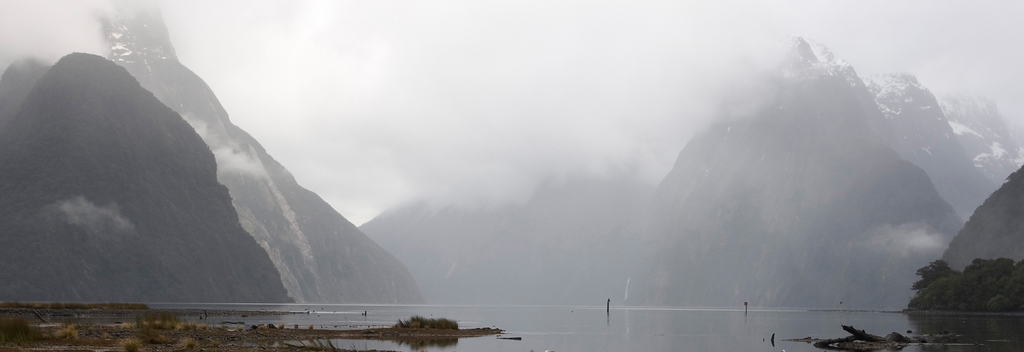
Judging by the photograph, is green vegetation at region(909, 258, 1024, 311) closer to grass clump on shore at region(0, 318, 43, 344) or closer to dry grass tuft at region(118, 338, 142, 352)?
dry grass tuft at region(118, 338, 142, 352)

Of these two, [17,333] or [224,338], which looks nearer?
[17,333]

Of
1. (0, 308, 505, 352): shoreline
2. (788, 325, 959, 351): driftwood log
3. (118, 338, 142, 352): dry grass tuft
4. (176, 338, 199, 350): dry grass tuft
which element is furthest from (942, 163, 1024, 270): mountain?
(118, 338, 142, 352): dry grass tuft

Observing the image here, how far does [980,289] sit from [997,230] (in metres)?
50.4

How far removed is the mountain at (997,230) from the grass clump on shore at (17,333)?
172m

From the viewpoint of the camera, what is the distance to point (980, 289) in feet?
451

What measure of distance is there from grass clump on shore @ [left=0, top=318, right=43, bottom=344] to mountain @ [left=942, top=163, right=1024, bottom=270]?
171705mm

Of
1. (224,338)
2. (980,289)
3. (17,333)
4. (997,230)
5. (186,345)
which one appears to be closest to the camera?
(186,345)

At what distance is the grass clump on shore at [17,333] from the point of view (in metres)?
41.9

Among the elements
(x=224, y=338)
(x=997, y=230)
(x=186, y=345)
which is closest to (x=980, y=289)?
(x=997, y=230)

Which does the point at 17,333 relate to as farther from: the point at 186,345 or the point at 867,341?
the point at 867,341

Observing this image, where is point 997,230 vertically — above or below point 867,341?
→ above

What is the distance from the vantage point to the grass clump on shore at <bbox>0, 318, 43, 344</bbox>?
41938 millimetres

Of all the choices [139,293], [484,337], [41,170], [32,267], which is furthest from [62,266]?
[484,337]

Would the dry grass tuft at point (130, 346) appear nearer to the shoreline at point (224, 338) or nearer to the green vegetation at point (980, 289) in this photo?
the shoreline at point (224, 338)
